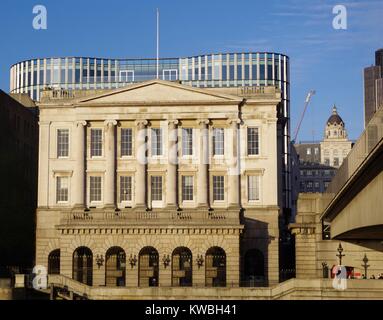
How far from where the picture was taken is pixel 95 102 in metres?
104

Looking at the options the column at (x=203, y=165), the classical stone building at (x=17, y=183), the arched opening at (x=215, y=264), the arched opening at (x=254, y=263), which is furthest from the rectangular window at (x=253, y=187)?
the classical stone building at (x=17, y=183)

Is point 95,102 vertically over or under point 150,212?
over

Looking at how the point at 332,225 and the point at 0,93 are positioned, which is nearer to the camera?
the point at 332,225

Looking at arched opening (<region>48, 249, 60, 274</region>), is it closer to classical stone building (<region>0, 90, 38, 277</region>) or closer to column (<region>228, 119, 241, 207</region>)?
classical stone building (<region>0, 90, 38, 277</region>)

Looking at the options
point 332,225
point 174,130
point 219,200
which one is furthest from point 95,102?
point 332,225

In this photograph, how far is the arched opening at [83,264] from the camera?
97.6 meters

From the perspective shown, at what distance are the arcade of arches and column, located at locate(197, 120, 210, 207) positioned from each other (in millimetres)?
6777

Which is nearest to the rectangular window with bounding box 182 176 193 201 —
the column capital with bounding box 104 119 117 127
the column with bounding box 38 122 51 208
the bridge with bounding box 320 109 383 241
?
the column capital with bounding box 104 119 117 127

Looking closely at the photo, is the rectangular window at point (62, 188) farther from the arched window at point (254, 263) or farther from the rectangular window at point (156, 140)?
the arched window at point (254, 263)

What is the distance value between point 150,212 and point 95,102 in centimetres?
1447

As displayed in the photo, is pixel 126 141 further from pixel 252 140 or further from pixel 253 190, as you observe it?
pixel 253 190

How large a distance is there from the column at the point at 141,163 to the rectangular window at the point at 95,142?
446 centimetres
